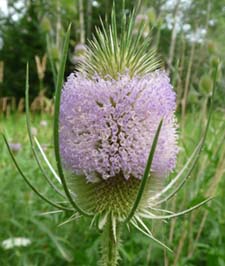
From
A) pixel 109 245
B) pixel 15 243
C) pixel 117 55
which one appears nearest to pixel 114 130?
pixel 117 55

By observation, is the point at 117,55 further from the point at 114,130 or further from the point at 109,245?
the point at 109,245

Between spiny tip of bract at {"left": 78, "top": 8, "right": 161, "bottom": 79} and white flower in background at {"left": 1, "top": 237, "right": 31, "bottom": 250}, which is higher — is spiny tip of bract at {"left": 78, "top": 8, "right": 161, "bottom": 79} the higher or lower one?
the higher one

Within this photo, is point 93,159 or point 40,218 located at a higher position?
point 93,159

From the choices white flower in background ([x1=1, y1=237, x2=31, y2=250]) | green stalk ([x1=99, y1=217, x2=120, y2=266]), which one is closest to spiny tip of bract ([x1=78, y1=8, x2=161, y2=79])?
green stalk ([x1=99, y1=217, x2=120, y2=266])

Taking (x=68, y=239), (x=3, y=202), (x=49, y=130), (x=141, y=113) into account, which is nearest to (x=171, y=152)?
(x=141, y=113)

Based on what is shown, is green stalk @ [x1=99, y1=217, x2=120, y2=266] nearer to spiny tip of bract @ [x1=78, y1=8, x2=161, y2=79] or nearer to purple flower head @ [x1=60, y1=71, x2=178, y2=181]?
purple flower head @ [x1=60, y1=71, x2=178, y2=181]

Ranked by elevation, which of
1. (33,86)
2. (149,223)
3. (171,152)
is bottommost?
(149,223)

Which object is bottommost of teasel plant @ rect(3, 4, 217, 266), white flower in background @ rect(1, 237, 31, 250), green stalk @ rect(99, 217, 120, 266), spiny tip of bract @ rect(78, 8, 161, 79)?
white flower in background @ rect(1, 237, 31, 250)

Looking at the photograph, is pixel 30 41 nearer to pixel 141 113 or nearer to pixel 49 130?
pixel 49 130
